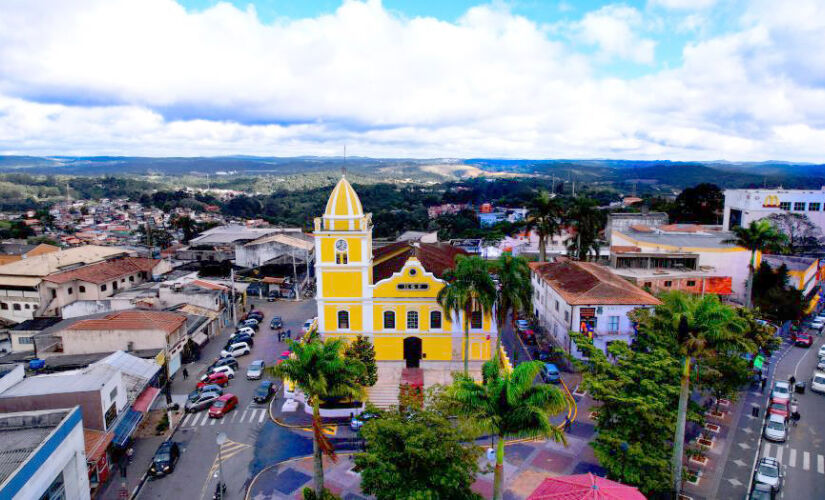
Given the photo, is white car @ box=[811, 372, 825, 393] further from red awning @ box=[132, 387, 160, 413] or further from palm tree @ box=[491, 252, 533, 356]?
red awning @ box=[132, 387, 160, 413]

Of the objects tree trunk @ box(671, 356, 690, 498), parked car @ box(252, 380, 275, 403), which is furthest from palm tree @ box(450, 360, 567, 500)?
parked car @ box(252, 380, 275, 403)

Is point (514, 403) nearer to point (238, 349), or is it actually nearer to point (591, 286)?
point (591, 286)

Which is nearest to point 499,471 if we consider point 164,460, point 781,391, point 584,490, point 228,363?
point 584,490

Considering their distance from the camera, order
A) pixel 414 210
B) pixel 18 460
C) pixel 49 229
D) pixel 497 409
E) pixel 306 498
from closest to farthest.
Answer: pixel 497 409 → pixel 18 460 → pixel 306 498 → pixel 49 229 → pixel 414 210

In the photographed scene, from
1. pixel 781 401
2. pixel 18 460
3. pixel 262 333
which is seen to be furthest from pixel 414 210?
pixel 18 460

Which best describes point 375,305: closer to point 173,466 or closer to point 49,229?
point 173,466

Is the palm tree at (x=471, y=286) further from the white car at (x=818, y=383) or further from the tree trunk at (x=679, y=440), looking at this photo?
the white car at (x=818, y=383)
